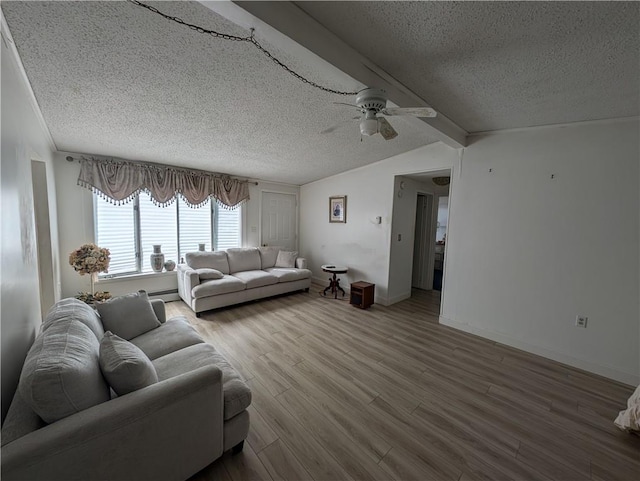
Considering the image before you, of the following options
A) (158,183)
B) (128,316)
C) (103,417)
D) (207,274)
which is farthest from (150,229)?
(103,417)

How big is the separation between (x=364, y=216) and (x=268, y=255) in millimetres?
2037

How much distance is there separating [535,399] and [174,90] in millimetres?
3874

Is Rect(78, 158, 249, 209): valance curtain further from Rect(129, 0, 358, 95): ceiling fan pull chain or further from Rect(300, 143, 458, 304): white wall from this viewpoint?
Rect(129, 0, 358, 95): ceiling fan pull chain

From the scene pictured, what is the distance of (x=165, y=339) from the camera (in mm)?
1995

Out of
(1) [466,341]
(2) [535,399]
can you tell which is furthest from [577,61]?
(1) [466,341]

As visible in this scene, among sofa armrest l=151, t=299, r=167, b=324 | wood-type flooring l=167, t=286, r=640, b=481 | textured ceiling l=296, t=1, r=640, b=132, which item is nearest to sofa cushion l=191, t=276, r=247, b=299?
wood-type flooring l=167, t=286, r=640, b=481

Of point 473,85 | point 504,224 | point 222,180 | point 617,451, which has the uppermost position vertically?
point 473,85

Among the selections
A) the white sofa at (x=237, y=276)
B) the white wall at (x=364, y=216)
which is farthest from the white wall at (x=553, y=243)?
the white sofa at (x=237, y=276)

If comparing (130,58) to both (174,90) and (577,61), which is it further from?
(577,61)

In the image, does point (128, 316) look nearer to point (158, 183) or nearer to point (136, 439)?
point (136, 439)

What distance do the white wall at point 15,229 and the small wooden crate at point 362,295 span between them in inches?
136

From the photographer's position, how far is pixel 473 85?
6.52 feet

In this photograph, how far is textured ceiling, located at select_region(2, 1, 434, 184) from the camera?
4.46 feet

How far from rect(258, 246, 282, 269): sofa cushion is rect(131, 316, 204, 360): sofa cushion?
2.70 meters
